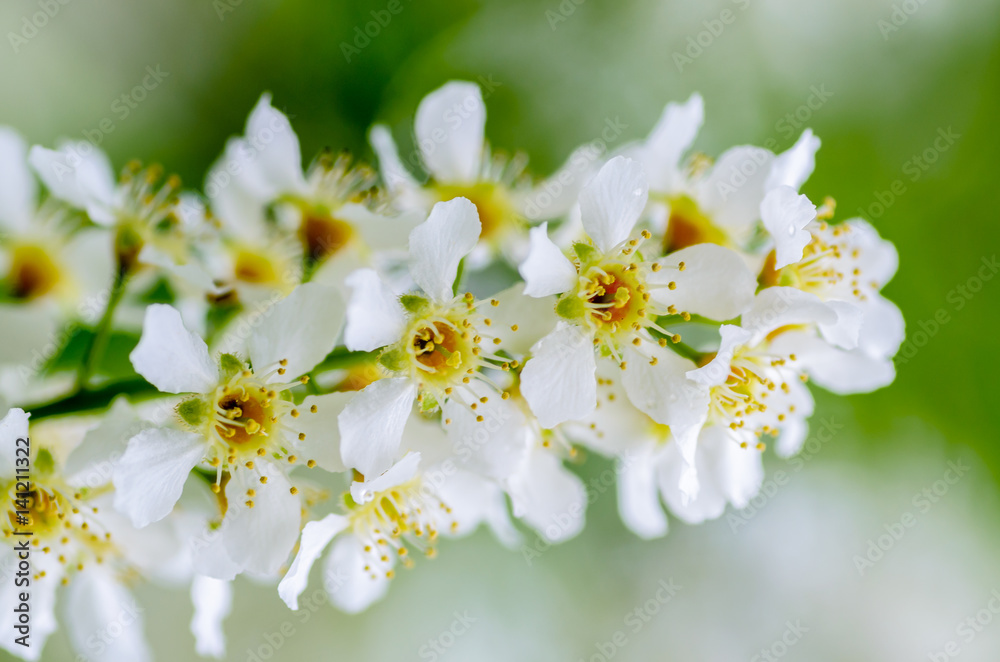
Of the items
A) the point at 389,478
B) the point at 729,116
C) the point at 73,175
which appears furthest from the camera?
the point at 729,116

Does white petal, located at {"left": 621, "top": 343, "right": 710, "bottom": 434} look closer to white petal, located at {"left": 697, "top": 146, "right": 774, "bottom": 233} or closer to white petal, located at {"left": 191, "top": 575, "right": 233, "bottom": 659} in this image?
Result: white petal, located at {"left": 697, "top": 146, "right": 774, "bottom": 233}

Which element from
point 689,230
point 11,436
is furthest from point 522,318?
point 11,436

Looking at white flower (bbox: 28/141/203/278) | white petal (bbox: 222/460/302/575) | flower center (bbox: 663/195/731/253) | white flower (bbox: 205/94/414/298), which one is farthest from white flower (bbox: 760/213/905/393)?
white flower (bbox: 28/141/203/278)

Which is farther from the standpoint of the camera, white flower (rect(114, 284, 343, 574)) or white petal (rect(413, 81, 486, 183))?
white petal (rect(413, 81, 486, 183))

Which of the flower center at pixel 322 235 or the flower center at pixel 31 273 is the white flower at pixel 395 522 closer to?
the flower center at pixel 322 235

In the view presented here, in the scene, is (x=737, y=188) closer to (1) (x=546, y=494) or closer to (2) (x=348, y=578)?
(1) (x=546, y=494)

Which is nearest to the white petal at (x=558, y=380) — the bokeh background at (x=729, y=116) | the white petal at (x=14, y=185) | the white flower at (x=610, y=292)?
the white flower at (x=610, y=292)

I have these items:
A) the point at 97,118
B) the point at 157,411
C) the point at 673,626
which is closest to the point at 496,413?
the point at 157,411
